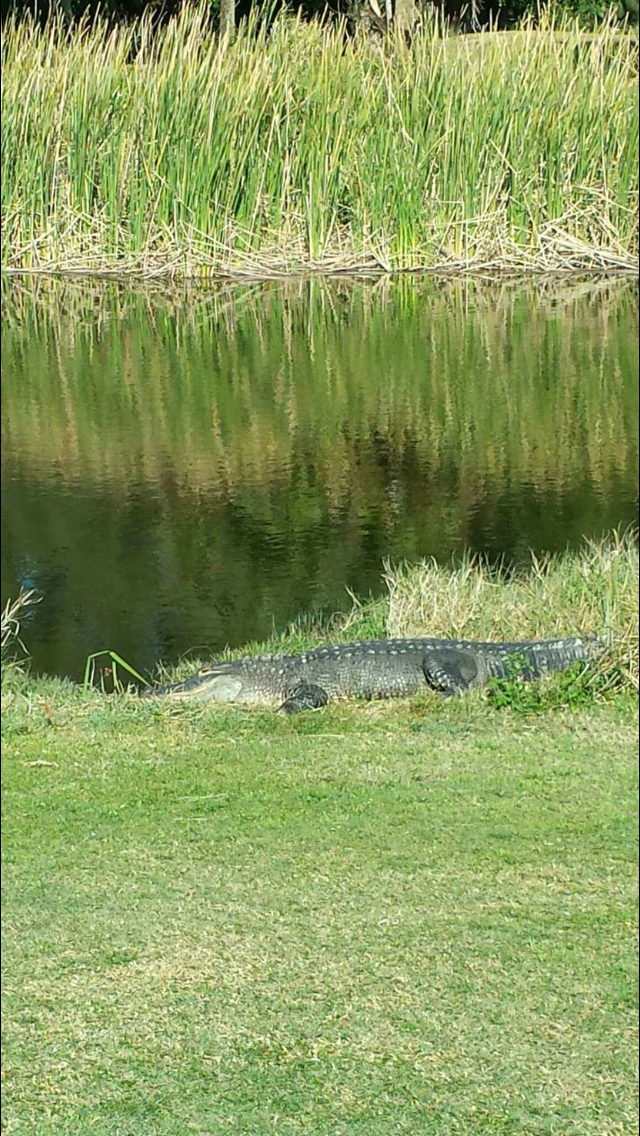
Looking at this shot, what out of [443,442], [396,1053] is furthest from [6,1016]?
[443,442]

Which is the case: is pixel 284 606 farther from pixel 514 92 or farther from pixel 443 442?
pixel 514 92

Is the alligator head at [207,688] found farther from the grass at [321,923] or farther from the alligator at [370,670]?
the grass at [321,923]

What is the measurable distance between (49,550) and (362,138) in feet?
10.4

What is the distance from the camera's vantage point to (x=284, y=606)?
6293 millimetres

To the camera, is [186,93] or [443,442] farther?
[186,93]

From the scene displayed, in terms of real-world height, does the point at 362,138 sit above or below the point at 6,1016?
above

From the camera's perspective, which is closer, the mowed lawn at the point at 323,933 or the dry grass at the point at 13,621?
the mowed lawn at the point at 323,933

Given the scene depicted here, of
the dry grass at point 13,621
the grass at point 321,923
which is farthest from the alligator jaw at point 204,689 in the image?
the dry grass at point 13,621

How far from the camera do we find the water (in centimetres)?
623

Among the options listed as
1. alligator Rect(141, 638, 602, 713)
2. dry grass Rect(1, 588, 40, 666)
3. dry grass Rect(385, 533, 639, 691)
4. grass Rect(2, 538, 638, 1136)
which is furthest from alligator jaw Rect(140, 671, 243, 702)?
dry grass Rect(385, 533, 639, 691)

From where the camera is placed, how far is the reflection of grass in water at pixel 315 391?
266 inches

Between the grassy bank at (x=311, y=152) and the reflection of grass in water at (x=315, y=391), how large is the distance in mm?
740

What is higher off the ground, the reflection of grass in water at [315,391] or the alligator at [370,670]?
the reflection of grass in water at [315,391]

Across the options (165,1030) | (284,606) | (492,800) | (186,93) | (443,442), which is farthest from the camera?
(186,93)
